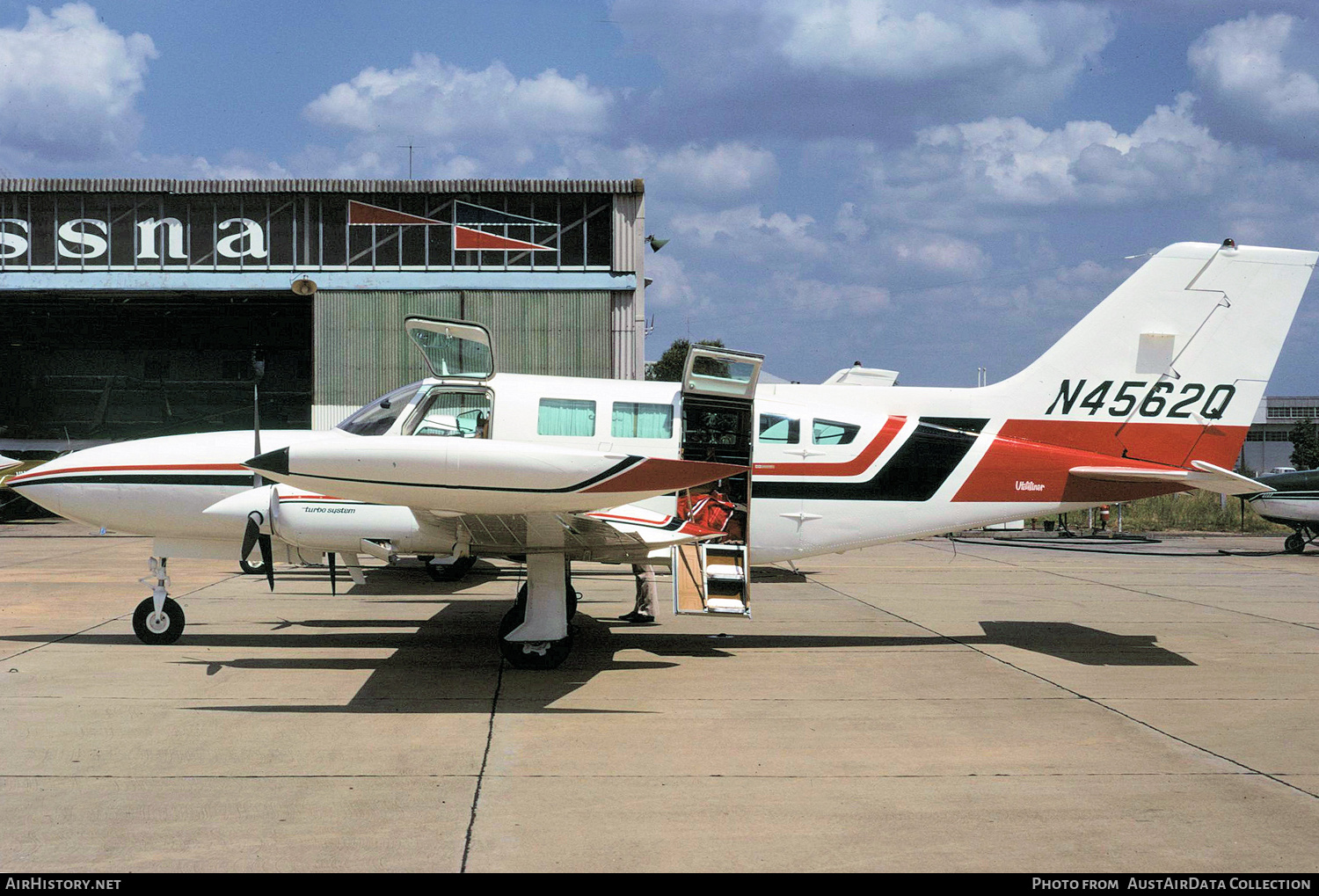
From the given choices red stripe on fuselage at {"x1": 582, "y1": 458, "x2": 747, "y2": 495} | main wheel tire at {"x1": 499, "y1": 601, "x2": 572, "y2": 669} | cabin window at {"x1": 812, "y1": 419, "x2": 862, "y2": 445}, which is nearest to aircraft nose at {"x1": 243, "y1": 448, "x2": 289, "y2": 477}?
red stripe on fuselage at {"x1": 582, "y1": 458, "x2": 747, "y2": 495}

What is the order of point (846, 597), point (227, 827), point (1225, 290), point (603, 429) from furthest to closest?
point (846, 597)
point (1225, 290)
point (603, 429)
point (227, 827)

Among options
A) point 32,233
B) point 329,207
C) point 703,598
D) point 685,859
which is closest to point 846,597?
point 703,598

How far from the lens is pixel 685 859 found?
4.35m

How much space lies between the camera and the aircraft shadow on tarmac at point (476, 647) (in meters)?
7.45

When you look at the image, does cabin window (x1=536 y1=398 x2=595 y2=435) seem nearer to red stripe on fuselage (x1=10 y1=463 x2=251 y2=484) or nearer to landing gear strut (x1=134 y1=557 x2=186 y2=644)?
red stripe on fuselage (x1=10 y1=463 x2=251 y2=484)

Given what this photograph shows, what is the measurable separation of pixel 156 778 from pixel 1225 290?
9.73 m

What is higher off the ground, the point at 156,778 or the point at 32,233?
the point at 32,233

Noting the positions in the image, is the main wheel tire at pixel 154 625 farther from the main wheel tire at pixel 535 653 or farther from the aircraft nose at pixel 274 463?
the aircraft nose at pixel 274 463

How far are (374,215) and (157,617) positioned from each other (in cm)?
1959

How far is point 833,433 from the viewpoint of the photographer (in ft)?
30.9

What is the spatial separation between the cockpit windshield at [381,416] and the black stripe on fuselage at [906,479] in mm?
3142

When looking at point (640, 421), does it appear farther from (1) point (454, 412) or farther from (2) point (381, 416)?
(2) point (381, 416)

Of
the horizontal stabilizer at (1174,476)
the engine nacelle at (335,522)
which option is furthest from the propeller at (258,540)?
the horizontal stabilizer at (1174,476)

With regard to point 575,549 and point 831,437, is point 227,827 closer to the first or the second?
point 575,549
